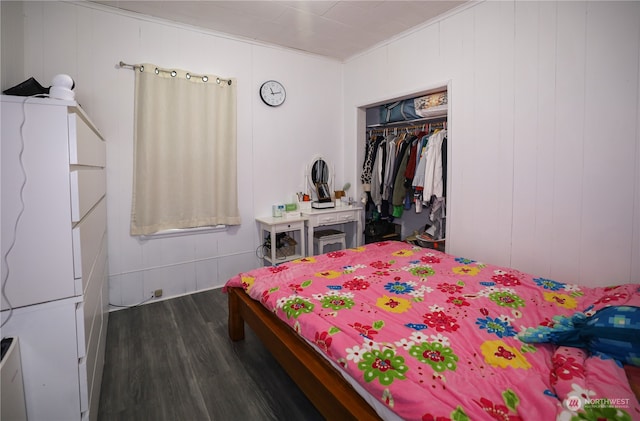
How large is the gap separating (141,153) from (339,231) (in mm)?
2301

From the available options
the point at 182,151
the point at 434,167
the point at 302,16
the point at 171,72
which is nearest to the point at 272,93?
the point at 302,16

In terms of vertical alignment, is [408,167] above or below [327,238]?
above

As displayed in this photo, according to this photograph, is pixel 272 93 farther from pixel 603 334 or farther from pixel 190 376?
pixel 603 334

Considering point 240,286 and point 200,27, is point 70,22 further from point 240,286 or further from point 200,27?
point 240,286

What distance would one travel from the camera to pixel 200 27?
3.10m

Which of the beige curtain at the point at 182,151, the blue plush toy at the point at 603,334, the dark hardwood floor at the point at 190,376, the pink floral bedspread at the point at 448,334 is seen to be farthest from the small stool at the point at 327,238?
the blue plush toy at the point at 603,334

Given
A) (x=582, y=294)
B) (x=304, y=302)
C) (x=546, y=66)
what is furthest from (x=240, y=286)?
(x=546, y=66)

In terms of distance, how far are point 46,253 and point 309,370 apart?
1163 mm

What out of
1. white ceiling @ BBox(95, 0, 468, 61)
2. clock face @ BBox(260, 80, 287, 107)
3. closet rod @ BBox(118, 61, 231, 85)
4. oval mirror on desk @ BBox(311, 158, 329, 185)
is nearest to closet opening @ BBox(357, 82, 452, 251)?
oval mirror on desk @ BBox(311, 158, 329, 185)

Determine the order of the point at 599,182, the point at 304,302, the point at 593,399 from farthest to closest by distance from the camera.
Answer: the point at 599,182, the point at 304,302, the point at 593,399

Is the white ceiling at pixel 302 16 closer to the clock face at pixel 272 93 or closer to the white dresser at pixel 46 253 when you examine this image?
the clock face at pixel 272 93

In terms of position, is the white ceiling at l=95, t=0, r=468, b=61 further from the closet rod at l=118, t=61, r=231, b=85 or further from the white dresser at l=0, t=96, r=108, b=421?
the white dresser at l=0, t=96, r=108, b=421

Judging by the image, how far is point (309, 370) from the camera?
146 centimetres

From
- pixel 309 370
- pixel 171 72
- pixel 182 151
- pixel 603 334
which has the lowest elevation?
pixel 309 370
